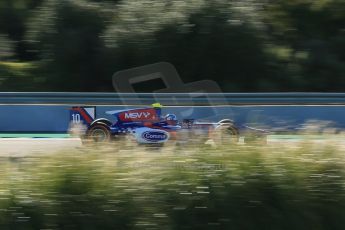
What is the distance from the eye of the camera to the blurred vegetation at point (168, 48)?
73.0 feet

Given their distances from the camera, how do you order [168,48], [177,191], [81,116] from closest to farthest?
[177,191], [81,116], [168,48]

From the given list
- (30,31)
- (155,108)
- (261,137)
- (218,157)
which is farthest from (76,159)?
(30,31)

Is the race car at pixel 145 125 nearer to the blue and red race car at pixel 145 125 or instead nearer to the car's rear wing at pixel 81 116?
the blue and red race car at pixel 145 125

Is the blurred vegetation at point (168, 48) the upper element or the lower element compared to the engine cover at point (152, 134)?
upper

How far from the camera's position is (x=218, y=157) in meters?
5.46

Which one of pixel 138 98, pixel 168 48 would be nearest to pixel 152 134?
pixel 138 98

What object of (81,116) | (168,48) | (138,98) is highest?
(168,48)

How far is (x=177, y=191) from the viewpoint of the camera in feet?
17.3

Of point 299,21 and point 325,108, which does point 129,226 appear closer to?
point 325,108

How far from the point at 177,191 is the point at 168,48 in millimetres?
17264

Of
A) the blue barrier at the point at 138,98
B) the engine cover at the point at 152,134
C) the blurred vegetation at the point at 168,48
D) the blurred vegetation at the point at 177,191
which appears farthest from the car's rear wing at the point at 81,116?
the blurred vegetation at the point at 168,48

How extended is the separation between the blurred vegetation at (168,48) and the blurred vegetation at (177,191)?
16807mm

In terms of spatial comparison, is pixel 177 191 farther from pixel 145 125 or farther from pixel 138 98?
pixel 138 98

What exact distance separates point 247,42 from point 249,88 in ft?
5.27
